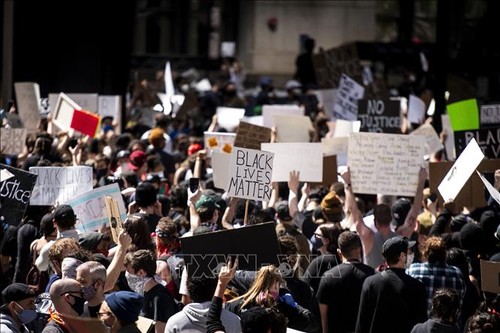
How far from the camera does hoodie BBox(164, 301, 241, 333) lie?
755 centimetres

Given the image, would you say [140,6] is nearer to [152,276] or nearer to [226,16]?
[226,16]

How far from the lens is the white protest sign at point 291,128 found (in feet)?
51.4

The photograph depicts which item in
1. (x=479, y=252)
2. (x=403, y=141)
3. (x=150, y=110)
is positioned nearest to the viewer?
(x=479, y=252)

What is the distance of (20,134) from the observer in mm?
14648

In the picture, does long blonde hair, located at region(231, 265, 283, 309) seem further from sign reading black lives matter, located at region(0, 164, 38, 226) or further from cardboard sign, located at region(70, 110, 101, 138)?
cardboard sign, located at region(70, 110, 101, 138)

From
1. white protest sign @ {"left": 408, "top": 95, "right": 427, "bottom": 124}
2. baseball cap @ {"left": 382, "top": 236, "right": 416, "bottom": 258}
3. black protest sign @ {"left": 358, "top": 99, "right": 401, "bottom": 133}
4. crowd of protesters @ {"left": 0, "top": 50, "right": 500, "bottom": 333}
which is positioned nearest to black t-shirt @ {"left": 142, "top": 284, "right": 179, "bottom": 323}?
crowd of protesters @ {"left": 0, "top": 50, "right": 500, "bottom": 333}

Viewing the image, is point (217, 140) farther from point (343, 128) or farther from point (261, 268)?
point (261, 268)

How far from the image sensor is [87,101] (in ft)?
58.1

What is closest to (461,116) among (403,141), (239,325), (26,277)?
(403,141)

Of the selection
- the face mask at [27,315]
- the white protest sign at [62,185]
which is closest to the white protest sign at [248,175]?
the white protest sign at [62,185]

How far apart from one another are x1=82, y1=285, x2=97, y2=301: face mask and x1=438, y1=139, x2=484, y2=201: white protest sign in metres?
3.68

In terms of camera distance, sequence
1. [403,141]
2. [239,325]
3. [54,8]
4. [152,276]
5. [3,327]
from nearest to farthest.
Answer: [3,327], [239,325], [152,276], [403,141], [54,8]

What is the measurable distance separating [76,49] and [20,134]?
857 centimetres

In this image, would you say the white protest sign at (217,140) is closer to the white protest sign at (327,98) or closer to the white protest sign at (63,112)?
the white protest sign at (63,112)
